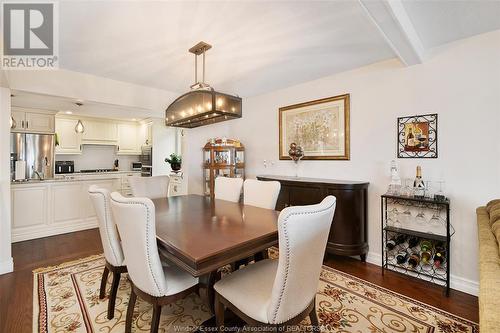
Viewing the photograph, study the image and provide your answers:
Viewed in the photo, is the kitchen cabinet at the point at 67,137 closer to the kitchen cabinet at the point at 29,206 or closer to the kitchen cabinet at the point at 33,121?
the kitchen cabinet at the point at 33,121

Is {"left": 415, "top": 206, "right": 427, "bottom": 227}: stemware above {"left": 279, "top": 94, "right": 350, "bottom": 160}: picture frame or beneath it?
beneath

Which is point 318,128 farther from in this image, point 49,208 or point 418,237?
point 49,208

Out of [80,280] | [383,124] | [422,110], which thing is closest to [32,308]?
[80,280]

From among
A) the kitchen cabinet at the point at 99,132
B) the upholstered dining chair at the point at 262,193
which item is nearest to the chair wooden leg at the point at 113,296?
the upholstered dining chair at the point at 262,193

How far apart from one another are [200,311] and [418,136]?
2745 mm

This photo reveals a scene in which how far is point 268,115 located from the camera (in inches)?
159

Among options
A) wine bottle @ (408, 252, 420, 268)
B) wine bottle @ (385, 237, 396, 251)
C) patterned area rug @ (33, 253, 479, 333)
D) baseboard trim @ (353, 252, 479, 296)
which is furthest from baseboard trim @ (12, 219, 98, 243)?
baseboard trim @ (353, 252, 479, 296)

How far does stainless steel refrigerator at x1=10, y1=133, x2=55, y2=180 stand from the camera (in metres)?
4.41

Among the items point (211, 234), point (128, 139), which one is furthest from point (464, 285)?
point (128, 139)

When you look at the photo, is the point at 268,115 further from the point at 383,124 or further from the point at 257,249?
the point at 257,249

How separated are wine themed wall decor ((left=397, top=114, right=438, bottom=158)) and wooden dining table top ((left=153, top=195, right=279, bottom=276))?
1714mm

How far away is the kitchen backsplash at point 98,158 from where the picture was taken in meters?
6.01

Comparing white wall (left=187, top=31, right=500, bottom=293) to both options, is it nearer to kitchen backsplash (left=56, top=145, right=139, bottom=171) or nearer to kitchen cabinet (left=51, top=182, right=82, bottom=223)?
kitchen cabinet (left=51, top=182, right=82, bottom=223)

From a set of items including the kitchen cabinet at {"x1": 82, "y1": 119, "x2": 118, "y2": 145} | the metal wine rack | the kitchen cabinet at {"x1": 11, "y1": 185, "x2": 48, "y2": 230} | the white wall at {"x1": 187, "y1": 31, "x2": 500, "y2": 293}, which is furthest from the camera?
the kitchen cabinet at {"x1": 82, "y1": 119, "x2": 118, "y2": 145}
